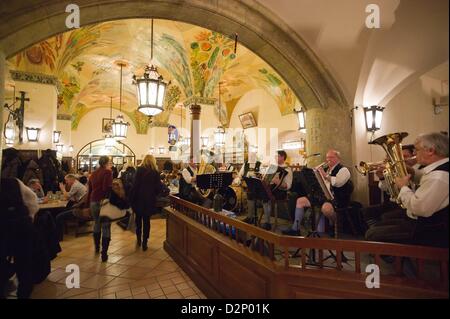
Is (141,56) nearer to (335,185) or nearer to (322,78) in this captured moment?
(322,78)

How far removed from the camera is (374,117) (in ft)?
14.1

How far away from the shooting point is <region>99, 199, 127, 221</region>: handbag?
3758mm

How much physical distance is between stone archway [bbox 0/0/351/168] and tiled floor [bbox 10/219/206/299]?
2.56 meters

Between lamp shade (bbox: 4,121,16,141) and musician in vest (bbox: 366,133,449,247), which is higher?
lamp shade (bbox: 4,121,16,141)

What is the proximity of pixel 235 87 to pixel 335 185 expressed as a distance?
10665 millimetres

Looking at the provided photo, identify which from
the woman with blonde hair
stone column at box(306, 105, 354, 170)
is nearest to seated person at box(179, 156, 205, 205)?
the woman with blonde hair

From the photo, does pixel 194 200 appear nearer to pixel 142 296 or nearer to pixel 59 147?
pixel 142 296

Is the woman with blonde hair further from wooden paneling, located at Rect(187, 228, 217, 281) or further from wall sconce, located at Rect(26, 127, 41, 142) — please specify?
wall sconce, located at Rect(26, 127, 41, 142)

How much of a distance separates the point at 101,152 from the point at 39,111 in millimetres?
12354

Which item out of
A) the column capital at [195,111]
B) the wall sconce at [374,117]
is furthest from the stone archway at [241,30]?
the column capital at [195,111]

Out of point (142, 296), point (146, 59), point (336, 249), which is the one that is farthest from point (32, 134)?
point (336, 249)

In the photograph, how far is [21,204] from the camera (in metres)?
2.46
